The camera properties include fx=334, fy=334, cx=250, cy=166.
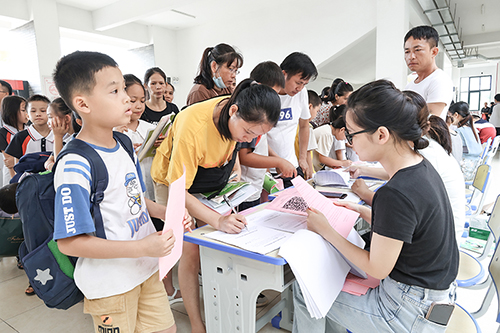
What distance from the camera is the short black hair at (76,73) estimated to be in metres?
0.94

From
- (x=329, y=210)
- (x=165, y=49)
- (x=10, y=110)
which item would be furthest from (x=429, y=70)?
(x=165, y=49)

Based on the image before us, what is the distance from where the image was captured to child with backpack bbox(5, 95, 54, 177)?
7.83 ft

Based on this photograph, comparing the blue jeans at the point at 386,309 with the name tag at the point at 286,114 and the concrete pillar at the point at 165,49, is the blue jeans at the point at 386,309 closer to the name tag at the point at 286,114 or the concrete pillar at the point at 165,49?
the name tag at the point at 286,114

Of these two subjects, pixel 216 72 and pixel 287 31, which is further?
pixel 287 31

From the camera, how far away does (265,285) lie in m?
1.13

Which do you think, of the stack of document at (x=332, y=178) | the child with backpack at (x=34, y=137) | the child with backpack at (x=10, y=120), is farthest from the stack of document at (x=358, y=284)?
the child with backpack at (x=10, y=120)

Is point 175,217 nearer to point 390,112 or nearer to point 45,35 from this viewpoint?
point 390,112

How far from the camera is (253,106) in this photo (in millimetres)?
Result: 1210

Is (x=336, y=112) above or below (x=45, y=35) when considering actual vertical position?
below

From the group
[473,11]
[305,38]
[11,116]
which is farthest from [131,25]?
[473,11]

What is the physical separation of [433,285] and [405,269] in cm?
8

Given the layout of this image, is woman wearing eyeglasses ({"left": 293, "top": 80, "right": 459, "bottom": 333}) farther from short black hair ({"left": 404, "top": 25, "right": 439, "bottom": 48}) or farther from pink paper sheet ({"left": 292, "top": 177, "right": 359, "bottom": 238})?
short black hair ({"left": 404, "top": 25, "right": 439, "bottom": 48})

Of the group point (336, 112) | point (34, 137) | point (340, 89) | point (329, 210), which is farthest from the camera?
point (340, 89)

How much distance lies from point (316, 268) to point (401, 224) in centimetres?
29
